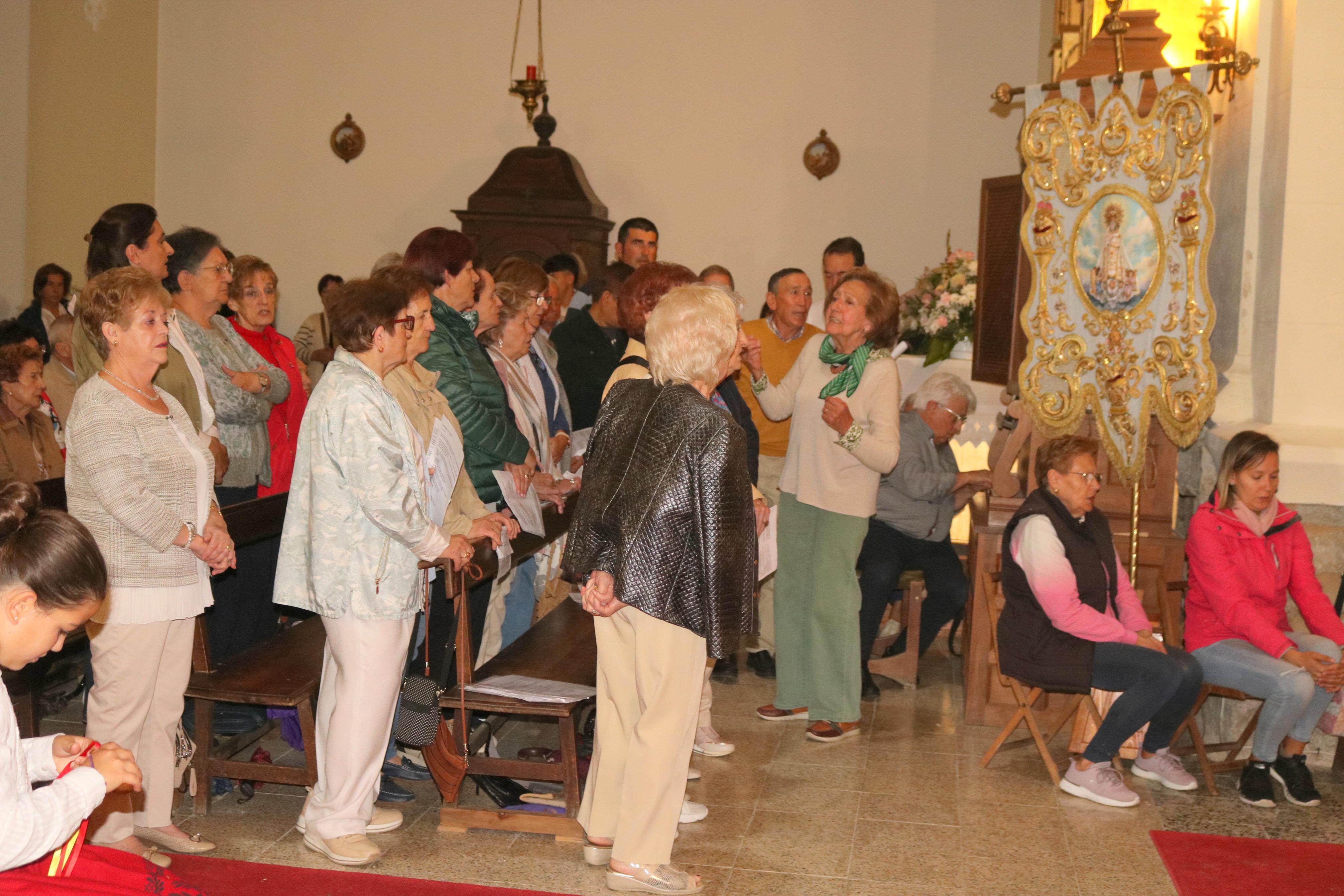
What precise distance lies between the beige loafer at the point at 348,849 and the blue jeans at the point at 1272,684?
8.85ft

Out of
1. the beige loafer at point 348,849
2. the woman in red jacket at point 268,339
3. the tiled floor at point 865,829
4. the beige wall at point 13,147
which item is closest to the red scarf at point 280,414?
the woman in red jacket at point 268,339

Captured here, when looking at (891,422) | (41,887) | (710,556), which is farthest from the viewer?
(891,422)

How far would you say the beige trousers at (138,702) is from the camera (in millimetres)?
3061

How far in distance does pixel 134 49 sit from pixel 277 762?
7372 millimetres

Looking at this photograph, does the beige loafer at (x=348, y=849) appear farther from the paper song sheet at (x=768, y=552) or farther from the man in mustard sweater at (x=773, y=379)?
the man in mustard sweater at (x=773, y=379)

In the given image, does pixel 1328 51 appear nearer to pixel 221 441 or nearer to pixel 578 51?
pixel 221 441

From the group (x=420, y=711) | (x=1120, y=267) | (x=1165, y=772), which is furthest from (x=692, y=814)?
(x=1120, y=267)

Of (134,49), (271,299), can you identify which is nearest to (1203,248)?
(271,299)

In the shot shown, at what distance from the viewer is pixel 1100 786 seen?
3988 millimetres

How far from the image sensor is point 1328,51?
4.77 meters

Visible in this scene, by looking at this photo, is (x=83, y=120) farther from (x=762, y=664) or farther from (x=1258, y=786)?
(x=1258, y=786)

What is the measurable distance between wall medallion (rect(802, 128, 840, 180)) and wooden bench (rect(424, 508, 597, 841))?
6.00 meters

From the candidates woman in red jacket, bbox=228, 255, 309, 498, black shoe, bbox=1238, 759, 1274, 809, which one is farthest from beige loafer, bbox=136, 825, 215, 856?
black shoe, bbox=1238, 759, 1274, 809

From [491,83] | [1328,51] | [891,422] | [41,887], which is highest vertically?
[491,83]
